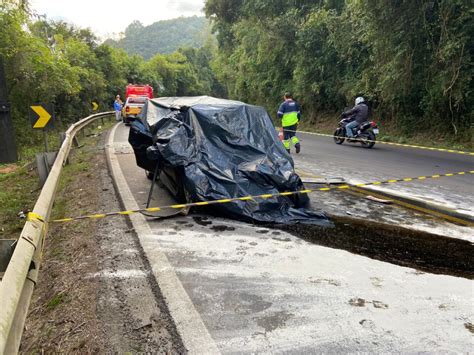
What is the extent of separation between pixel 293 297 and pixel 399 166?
7.12 metres

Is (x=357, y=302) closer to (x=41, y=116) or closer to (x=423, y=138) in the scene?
(x=41, y=116)

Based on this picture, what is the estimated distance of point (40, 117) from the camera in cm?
801

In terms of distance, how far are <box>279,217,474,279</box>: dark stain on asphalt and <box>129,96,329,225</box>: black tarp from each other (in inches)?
13.7

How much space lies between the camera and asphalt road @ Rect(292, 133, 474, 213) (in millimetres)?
6727

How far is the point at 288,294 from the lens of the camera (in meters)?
3.18

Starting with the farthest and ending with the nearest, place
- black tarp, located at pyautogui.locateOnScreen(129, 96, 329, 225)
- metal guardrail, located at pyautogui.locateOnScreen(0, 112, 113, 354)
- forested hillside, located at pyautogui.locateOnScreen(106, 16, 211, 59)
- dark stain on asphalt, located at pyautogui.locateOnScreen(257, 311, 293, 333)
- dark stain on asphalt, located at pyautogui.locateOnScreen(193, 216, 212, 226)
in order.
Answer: forested hillside, located at pyautogui.locateOnScreen(106, 16, 211, 59) < black tarp, located at pyautogui.locateOnScreen(129, 96, 329, 225) < dark stain on asphalt, located at pyautogui.locateOnScreen(193, 216, 212, 226) < dark stain on asphalt, located at pyautogui.locateOnScreen(257, 311, 293, 333) < metal guardrail, located at pyautogui.locateOnScreen(0, 112, 113, 354)

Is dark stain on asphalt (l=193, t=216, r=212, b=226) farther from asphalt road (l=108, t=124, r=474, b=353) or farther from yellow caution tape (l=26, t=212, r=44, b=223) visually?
yellow caution tape (l=26, t=212, r=44, b=223)

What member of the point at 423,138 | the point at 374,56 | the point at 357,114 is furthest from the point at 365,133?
the point at 374,56

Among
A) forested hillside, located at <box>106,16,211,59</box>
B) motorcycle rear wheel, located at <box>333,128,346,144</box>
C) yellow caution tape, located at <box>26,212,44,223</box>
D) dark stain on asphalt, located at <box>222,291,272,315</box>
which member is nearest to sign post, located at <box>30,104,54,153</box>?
yellow caution tape, located at <box>26,212,44,223</box>

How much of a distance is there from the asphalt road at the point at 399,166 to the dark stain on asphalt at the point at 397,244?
5.03 feet

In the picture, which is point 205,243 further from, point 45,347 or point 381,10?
point 381,10

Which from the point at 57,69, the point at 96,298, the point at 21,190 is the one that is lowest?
the point at 21,190

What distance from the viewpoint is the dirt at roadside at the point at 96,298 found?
2.59 meters

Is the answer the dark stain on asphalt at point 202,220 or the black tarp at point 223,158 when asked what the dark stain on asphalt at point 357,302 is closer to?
the black tarp at point 223,158
